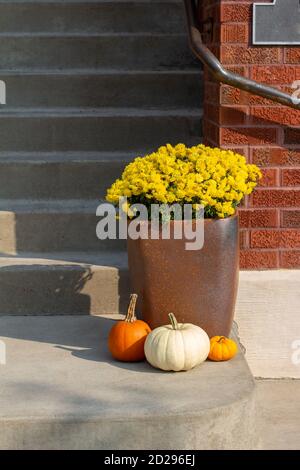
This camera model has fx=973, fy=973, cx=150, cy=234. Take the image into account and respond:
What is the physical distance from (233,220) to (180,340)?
23.8 inches

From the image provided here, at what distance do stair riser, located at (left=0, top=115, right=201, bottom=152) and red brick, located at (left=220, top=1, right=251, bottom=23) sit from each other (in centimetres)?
100

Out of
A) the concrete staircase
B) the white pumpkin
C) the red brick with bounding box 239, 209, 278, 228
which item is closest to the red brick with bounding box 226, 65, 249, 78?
the red brick with bounding box 239, 209, 278, 228

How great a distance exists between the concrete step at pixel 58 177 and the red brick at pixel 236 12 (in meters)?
1.09

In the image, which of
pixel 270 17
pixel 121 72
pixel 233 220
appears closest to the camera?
pixel 233 220

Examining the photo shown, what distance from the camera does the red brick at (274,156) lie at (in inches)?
184

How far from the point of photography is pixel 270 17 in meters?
4.55

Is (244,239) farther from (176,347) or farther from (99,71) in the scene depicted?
(99,71)

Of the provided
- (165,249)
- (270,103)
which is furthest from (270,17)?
(165,249)

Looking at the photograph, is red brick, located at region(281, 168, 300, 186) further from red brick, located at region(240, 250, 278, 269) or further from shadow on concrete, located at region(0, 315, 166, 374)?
shadow on concrete, located at region(0, 315, 166, 374)

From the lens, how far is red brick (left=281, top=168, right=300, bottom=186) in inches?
185

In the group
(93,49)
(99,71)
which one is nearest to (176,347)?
(99,71)

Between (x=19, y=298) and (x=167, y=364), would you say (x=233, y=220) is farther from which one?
(x=19, y=298)

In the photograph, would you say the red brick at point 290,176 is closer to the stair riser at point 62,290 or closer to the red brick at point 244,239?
the red brick at point 244,239

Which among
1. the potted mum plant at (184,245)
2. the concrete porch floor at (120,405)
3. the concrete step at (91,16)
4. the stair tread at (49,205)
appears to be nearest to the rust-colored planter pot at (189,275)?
the potted mum plant at (184,245)
